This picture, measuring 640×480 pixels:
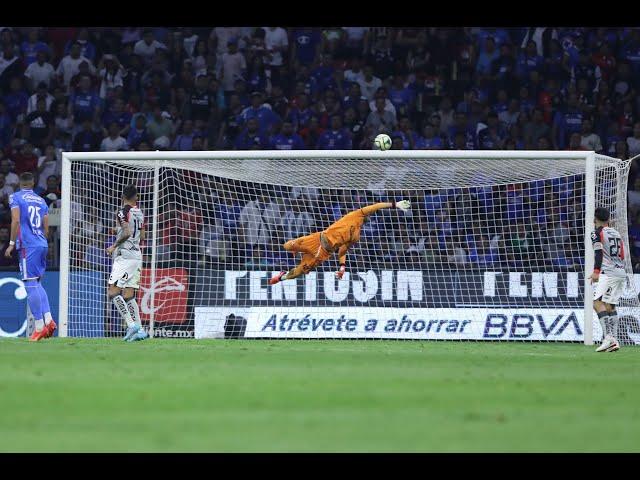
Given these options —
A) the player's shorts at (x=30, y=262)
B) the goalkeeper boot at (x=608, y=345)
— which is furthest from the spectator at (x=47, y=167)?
the goalkeeper boot at (x=608, y=345)

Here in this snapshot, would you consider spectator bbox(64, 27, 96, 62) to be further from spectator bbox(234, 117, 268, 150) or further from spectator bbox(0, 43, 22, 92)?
spectator bbox(234, 117, 268, 150)

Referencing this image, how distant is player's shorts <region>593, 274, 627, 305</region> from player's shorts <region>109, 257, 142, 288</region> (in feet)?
22.0

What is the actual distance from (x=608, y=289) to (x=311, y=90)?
10.7 metres

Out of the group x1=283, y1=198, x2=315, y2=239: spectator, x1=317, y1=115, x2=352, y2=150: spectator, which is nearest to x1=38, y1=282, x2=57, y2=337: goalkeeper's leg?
x1=283, y1=198, x2=315, y2=239: spectator

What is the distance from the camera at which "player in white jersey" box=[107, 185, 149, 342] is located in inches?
677

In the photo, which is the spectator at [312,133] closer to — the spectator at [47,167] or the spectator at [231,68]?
the spectator at [231,68]

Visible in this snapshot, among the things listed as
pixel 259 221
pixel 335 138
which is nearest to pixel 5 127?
pixel 335 138

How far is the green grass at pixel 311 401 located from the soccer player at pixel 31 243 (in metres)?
2.12

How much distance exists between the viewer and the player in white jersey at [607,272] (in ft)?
55.1

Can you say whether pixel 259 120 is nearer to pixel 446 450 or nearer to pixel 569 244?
pixel 569 244

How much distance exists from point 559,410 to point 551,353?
→ 7175mm

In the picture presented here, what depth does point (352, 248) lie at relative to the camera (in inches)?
821

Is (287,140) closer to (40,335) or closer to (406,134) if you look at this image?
(406,134)

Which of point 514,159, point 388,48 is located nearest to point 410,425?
point 514,159
